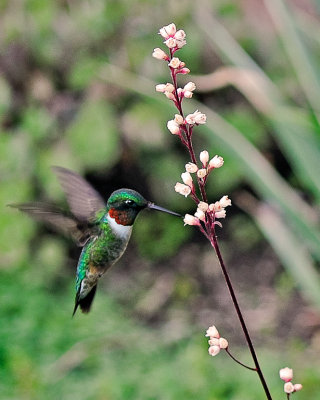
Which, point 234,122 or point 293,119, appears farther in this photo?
point 234,122

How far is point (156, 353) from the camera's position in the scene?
3.42 metres

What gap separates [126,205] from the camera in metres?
1.17

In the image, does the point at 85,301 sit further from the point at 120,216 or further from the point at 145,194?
the point at 145,194

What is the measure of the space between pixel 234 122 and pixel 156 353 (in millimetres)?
1480

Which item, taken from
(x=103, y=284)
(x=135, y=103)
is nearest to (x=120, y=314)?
(x=103, y=284)

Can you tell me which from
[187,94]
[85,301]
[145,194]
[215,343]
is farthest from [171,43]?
[145,194]

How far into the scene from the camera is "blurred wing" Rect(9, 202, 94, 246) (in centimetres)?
128

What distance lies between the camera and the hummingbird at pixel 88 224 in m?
1.25

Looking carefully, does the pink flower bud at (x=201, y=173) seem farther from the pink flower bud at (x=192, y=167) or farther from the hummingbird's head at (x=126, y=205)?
the hummingbird's head at (x=126, y=205)

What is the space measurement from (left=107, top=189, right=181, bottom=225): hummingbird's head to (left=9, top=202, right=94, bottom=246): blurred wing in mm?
129

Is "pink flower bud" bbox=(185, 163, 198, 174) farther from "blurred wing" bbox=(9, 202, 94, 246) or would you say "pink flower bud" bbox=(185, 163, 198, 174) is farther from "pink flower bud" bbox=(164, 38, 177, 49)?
"blurred wing" bbox=(9, 202, 94, 246)

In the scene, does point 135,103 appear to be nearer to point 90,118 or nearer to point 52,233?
point 90,118

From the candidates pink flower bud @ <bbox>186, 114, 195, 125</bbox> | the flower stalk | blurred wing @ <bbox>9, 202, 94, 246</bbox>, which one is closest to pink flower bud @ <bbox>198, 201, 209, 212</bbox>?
the flower stalk

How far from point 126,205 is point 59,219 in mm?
241
